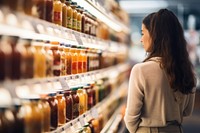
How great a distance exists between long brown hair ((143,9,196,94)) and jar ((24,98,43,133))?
1.00m

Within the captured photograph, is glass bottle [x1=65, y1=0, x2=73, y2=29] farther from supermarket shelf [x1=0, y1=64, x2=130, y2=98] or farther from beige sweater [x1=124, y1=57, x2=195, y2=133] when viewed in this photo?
beige sweater [x1=124, y1=57, x2=195, y2=133]

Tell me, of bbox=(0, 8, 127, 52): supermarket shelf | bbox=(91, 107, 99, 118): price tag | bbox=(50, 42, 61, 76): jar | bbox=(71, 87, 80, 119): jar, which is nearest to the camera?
bbox=(0, 8, 127, 52): supermarket shelf

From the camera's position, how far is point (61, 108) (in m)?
2.39

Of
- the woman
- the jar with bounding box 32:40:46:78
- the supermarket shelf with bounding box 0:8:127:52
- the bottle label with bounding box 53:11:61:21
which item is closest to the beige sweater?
the woman

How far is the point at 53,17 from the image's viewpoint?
227 cm

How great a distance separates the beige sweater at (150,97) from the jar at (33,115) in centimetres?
82

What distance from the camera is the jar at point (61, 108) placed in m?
2.36

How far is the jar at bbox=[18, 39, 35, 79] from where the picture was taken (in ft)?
5.68

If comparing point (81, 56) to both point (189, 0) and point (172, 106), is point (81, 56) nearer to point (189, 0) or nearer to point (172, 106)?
point (172, 106)

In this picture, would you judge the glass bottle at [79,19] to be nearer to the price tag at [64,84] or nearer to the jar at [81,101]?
the jar at [81,101]

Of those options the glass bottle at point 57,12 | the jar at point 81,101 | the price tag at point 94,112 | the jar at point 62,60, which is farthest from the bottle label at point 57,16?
the price tag at point 94,112

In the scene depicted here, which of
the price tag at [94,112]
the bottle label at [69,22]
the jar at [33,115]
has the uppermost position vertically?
the bottle label at [69,22]

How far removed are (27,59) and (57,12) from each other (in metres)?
0.63

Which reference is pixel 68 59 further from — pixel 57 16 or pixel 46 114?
pixel 46 114
